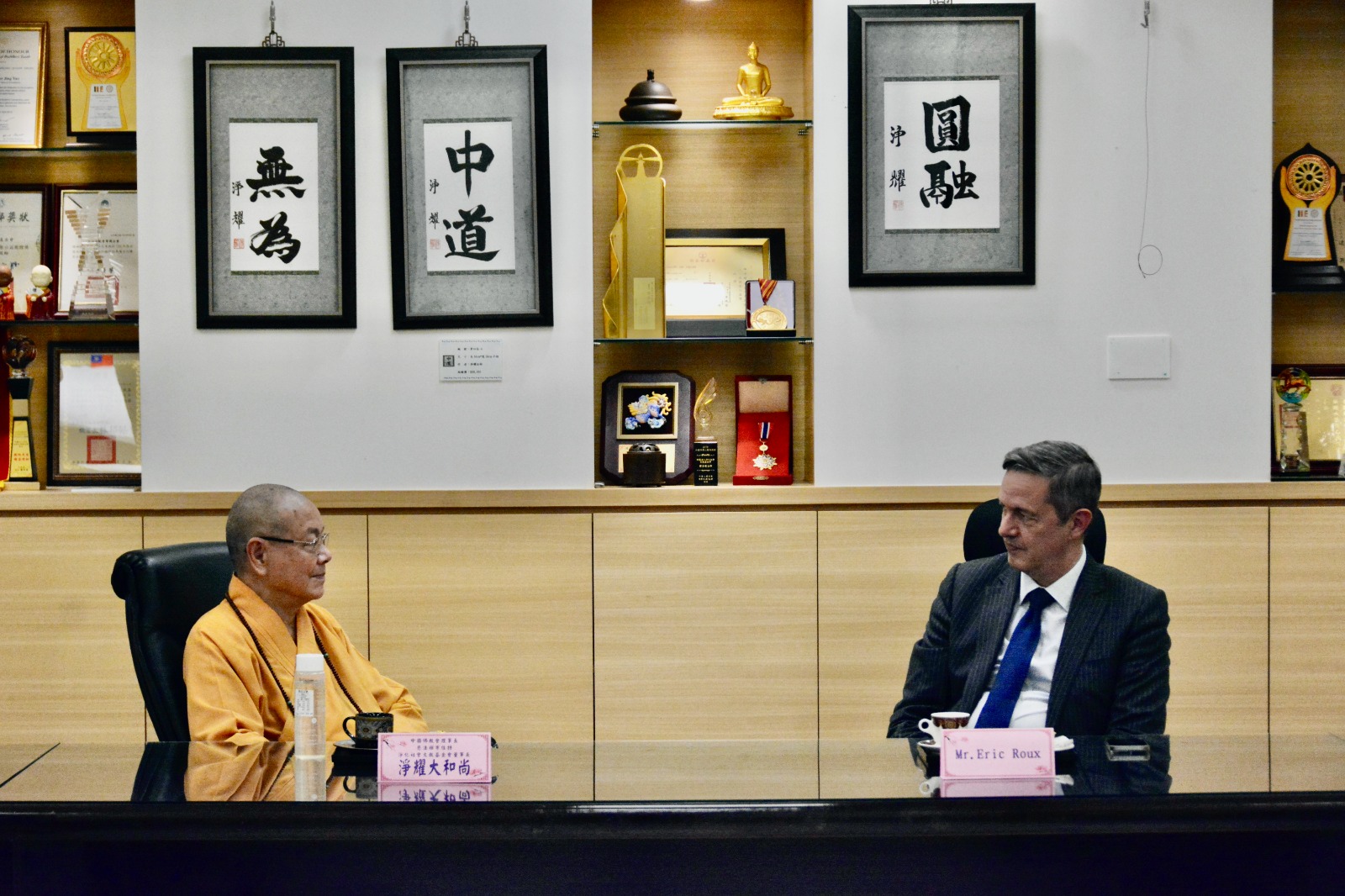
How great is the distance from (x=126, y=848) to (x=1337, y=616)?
335 centimetres

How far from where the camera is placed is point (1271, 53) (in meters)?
3.46

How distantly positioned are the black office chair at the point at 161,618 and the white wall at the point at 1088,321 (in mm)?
1859

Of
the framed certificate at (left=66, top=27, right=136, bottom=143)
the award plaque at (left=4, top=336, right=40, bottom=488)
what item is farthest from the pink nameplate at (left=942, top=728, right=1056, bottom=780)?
the framed certificate at (left=66, top=27, right=136, bottom=143)

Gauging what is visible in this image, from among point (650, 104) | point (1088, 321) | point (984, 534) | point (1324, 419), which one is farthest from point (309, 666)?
point (1324, 419)

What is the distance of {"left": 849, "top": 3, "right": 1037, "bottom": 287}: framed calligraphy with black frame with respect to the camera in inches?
135

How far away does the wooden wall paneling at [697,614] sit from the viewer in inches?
135

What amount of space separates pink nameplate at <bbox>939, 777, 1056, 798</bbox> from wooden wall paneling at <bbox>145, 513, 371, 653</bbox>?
227 cm

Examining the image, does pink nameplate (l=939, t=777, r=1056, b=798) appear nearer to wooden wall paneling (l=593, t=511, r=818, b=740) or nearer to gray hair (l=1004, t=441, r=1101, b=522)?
gray hair (l=1004, t=441, r=1101, b=522)

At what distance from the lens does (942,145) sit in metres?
3.46

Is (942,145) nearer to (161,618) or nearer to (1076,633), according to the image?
(1076,633)

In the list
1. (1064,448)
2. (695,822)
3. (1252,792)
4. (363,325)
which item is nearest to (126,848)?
(695,822)

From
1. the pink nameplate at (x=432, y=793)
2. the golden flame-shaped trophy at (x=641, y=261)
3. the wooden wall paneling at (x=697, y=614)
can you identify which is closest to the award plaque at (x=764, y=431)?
the wooden wall paneling at (x=697, y=614)

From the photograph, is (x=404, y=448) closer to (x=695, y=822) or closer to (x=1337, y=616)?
(x=695, y=822)

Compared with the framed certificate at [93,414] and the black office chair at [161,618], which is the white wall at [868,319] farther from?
the black office chair at [161,618]
